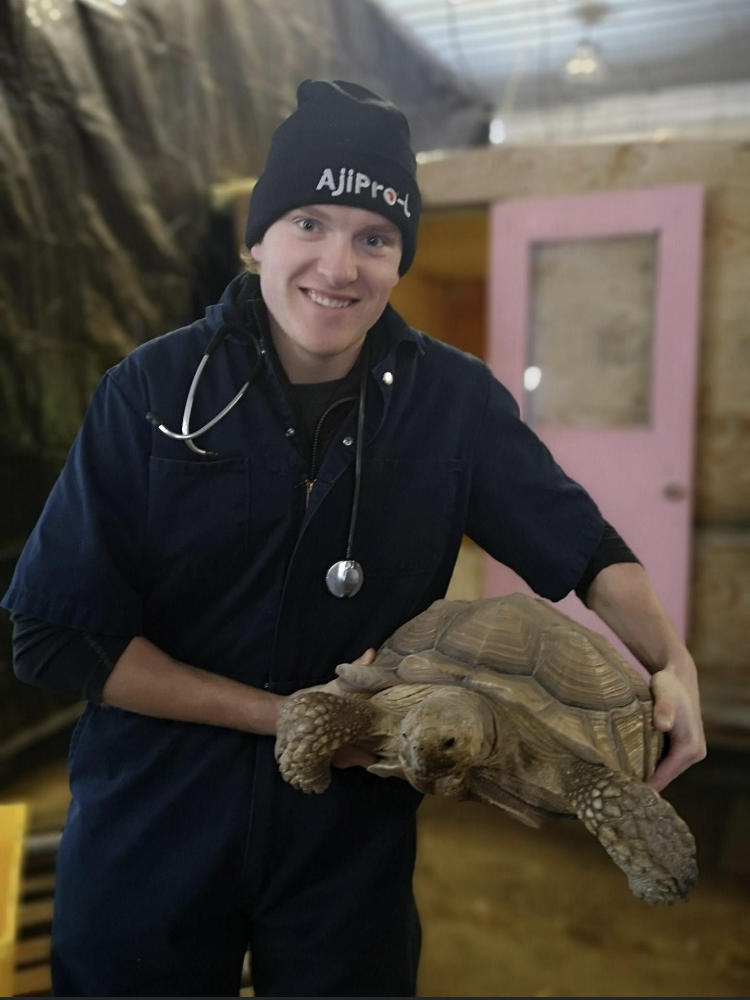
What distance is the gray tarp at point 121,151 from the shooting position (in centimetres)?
97

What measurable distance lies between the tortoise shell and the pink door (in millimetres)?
96

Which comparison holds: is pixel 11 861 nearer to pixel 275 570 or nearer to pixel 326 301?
pixel 275 570

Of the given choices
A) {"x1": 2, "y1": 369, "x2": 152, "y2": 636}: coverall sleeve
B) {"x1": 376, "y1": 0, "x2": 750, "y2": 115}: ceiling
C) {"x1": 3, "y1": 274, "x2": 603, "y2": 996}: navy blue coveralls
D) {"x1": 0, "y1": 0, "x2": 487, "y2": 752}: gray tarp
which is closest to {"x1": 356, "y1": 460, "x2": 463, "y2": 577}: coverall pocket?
{"x1": 3, "y1": 274, "x2": 603, "y2": 996}: navy blue coveralls

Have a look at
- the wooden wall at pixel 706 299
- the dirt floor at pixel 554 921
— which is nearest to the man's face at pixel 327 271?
the wooden wall at pixel 706 299

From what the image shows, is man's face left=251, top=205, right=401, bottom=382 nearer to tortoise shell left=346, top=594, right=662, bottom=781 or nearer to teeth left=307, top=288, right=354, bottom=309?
teeth left=307, top=288, right=354, bottom=309

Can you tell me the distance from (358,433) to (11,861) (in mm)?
738

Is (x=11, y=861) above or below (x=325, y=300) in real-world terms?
below

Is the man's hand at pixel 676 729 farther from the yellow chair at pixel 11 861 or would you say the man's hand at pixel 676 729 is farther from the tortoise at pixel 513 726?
the yellow chair at pixel 11 861

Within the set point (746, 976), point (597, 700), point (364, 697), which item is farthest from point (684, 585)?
point (746, 976)

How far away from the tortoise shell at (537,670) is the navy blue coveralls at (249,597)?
3 centimetres

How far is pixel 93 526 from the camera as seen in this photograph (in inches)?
30.1

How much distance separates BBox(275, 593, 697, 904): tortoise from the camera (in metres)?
0.76

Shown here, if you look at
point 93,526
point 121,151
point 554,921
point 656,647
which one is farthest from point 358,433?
point 554,921

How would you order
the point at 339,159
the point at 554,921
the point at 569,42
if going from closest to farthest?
the point at 339,159 < the point at 569,42 < the point at 554,921
